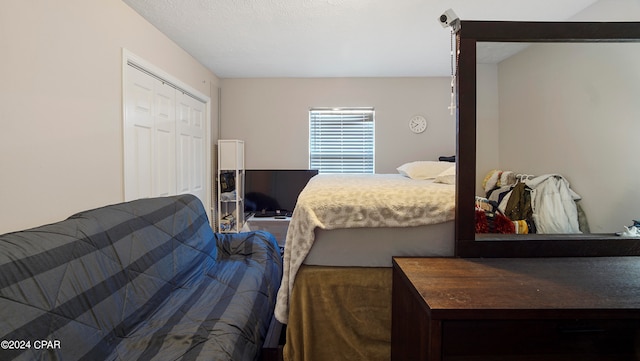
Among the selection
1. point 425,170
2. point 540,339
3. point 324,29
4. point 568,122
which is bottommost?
point 540,339

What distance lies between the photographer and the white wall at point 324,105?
3861mm

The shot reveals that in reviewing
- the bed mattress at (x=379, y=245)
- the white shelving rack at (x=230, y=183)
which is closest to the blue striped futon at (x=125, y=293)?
the bed mattress at (x=379, y=245)

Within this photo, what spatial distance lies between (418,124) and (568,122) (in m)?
2.79

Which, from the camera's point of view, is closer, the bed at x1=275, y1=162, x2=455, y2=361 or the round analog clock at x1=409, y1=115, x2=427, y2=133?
the bed at x1=275, y1=162, x2=455, y2=361

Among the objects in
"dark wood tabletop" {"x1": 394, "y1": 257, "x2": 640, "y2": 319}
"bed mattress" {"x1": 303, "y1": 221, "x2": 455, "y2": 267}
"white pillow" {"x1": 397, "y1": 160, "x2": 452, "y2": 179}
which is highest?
"white pillow" {"x1": 397, "y1": 160, "x2": 452, "y2": 179}

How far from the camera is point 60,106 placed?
5.10 ft

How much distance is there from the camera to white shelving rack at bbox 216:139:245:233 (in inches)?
146

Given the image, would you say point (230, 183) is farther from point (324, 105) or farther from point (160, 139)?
point (324, 105)

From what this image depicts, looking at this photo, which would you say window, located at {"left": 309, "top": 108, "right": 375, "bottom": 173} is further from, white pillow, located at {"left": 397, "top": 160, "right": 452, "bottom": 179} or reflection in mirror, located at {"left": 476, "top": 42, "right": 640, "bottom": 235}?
reflection in mirror, located at {"left": 476, "top": 42, "right": 640, "bottom": 235}

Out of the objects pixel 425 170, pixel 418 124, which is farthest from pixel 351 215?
pixel 418 124

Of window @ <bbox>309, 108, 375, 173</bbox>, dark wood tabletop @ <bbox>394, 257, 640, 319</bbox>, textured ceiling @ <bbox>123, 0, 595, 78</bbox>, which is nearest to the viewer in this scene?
dark wood tabletop @ <bbox>394, 257, 640, 319</bbox>

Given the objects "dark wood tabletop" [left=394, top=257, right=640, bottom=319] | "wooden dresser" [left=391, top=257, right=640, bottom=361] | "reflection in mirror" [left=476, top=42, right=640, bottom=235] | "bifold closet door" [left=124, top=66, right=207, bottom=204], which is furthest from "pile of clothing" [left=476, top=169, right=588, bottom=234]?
"bifold closet door" [left=124, top=66, right=207, bottom=204]

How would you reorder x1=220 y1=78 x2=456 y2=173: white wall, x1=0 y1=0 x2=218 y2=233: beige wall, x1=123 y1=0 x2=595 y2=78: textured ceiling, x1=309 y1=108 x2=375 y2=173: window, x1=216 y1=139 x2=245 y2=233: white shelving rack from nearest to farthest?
x1=0 y1=0 x2=218 y2=233: beige wall < x1=123 y1=0 x2=595 y2=78: textured ceiling < x1=216 y1=139 x2=245 y2=233: white shelving rack < x1=220 y1=78 x2=456 y2=173: white wall < x1=309 y1=108 x2=375 y2=173: window

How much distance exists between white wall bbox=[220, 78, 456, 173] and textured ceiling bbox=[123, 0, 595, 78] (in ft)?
1.25
